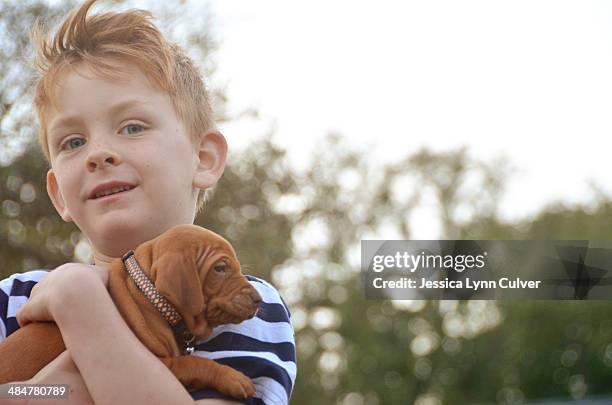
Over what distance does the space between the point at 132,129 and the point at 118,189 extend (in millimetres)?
132

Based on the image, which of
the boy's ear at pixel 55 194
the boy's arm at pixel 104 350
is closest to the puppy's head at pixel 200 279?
the boy's arm at pixel 104 350

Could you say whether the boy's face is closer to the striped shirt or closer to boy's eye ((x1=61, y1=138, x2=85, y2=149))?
boy's eye ((x1=61, y1=138, x2=85, y2=149))

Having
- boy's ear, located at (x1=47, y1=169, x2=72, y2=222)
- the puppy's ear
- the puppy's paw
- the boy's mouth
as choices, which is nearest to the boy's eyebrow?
the boy's mouth

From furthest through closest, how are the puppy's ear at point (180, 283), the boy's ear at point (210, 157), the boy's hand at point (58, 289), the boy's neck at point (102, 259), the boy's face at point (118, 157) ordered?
the boy's ear at point (210, 157), the boy's neck at point (102, 259), the boy's face at point (118, 157), the boy's hand at point (58, 289), the puppy's ear at point (180, 283)

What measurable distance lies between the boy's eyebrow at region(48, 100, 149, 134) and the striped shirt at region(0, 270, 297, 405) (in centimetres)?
43

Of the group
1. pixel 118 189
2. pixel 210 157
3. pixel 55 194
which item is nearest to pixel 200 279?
pixel 118 189

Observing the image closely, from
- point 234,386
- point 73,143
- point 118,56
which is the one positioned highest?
point 118,56

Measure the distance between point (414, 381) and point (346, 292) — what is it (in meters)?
5.00

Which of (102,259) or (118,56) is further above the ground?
(118,56)

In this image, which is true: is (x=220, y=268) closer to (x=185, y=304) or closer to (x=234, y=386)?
(x=185, y=304)

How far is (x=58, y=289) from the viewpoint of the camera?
1.65 metres

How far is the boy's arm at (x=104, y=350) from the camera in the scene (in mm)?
1529

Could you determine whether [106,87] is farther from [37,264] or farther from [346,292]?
[346,292]

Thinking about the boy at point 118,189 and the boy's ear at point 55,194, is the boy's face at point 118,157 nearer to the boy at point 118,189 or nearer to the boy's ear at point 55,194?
the boy at point 118,189
